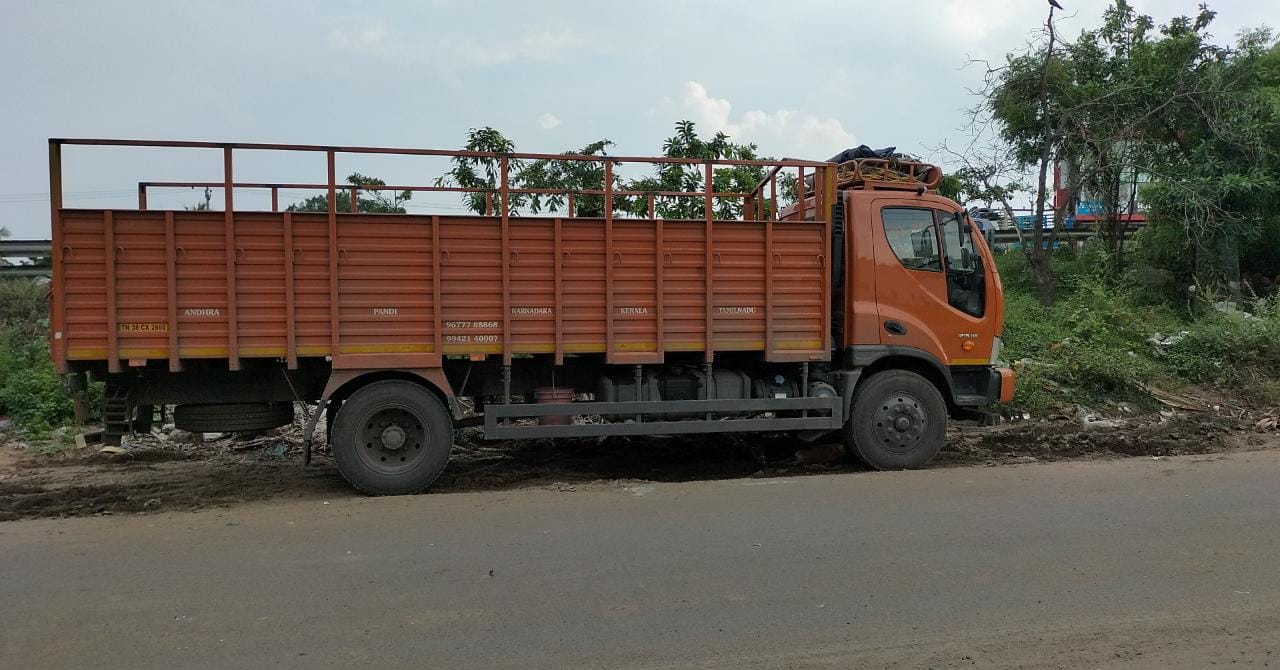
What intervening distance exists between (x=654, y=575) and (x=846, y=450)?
162 inches

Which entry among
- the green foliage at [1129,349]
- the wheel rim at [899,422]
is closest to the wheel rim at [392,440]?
the wheel rim at [899,422]

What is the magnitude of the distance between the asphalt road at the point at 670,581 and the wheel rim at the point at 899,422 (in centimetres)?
100

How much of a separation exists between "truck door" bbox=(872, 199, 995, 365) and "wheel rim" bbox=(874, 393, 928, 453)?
53 cm

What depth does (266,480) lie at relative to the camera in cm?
736

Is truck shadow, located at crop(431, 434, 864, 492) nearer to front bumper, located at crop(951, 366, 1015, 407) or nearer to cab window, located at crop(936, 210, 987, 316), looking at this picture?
front bumper, located at crop(951, 366, 1015, 407)

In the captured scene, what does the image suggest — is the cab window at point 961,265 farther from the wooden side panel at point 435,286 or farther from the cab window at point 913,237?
the wooden side panel at point 435,286

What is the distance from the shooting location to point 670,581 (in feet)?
15.1

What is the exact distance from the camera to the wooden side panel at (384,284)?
6.63m

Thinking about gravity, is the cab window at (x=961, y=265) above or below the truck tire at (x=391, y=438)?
above

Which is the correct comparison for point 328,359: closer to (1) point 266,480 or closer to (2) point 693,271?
(1) point 266,480

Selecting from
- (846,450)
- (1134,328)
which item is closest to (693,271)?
(846,450)

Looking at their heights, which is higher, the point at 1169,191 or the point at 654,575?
the point at 1169,191

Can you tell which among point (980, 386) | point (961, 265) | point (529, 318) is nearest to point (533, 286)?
point (529, 318)

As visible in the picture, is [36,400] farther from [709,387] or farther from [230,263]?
[709,387]
